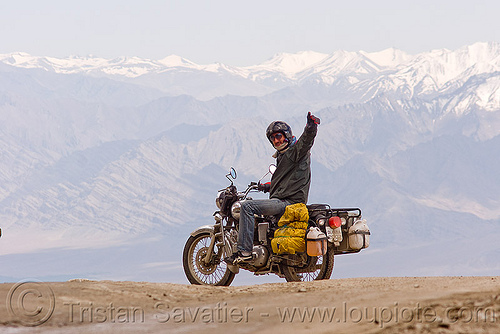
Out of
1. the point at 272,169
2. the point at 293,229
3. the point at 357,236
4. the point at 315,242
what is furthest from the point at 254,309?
the point at 357,236

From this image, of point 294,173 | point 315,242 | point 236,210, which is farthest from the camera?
point 236,210

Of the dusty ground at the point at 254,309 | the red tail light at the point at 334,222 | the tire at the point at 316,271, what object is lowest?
the dusty ground at the point at 254,309

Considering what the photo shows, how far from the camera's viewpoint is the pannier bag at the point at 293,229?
12.6 meters

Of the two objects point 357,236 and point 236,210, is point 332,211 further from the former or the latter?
point 236,210

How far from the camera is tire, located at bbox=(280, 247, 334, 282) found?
510 inches

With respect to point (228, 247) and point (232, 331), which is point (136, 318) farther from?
point (228, 247)

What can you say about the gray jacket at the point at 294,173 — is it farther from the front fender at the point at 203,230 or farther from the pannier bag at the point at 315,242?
the front fender at the point at 203,230

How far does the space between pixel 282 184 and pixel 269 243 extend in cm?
102

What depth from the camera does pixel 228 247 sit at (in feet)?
44.1

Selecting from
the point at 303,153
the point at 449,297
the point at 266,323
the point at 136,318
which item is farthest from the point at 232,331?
the point at 303,153

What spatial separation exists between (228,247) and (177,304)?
130 inches

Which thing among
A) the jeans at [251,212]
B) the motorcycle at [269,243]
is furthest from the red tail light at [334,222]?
the jeans at [251,212]

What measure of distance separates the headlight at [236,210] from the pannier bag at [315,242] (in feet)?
4.50

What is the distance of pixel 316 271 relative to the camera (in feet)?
43.0
